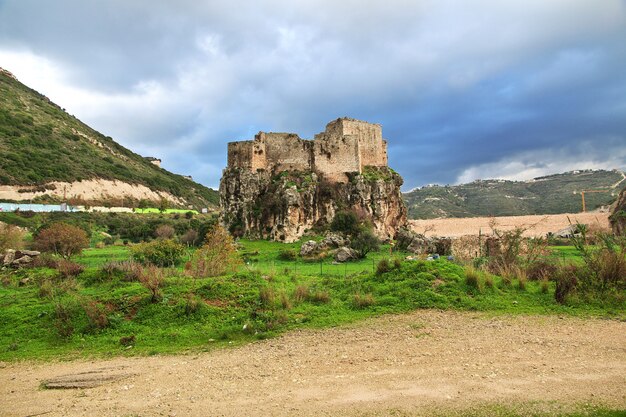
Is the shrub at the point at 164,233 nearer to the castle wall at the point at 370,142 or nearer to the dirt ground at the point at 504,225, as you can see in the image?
the castle wall at the point at 370,142

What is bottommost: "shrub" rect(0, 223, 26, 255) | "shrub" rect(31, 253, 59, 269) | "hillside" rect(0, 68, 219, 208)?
"shrub" rect(31, 253, 59, 269)

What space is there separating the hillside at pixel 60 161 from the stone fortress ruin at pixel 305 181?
41.7m

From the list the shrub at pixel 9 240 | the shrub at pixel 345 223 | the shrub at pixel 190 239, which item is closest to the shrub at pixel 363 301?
the shrub at pixel 9 240

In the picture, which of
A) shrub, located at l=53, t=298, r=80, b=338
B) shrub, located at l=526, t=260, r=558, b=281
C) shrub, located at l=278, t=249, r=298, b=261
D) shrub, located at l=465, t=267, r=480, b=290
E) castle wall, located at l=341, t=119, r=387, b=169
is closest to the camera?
shrub, located at l=53, t=298, r=80, b=338

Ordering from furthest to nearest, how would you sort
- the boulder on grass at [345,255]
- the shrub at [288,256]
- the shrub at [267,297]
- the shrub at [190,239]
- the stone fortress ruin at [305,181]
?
1. the stone fortress ruin at [305,181]
2. the shrub at [190,239]
3. the shrub at [288,256]
4. the boulder on grass at [345,255]
5. the shrub at [267,297]

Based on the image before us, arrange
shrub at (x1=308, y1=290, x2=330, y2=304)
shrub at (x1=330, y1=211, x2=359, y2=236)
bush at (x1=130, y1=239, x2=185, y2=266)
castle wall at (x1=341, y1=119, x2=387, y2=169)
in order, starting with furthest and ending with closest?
castle wall at (x1=341, y1=119, x2=387, y2=169)
shrub at (x1=330, y1=211, x2=359, y2=236)
bush at (x1=130, y1=239, x2=185, y2=266)
shrub at (x1=308, y1=290, x2=330, y2=304)

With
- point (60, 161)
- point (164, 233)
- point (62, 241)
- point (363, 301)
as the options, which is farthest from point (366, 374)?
point (60, 161)

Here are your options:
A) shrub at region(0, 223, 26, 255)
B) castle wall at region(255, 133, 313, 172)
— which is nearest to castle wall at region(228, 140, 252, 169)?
castle wall at region(255, 133, 313, 172)

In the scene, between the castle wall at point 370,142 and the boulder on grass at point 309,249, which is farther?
the castle wall at point 370,142

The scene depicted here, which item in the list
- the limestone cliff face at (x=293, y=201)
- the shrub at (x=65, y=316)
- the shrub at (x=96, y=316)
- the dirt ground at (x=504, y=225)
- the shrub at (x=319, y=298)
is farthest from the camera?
the dirt ground at (x=504, y=225)

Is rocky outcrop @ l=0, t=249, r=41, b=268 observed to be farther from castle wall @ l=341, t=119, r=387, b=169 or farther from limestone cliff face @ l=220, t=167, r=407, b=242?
castle wall @ l=341, t=119, r=387, b=169

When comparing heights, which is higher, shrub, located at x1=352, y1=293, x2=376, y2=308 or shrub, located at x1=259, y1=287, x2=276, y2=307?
shrub, located at x1=259, y1=287, x2=276, y2=307

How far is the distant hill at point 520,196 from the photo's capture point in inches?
3831

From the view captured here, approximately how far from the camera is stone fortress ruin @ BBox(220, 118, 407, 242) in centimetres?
4047
